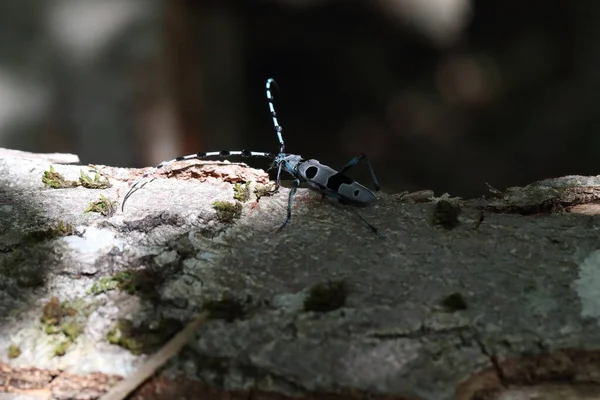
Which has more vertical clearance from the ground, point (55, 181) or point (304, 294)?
point (55, 181)

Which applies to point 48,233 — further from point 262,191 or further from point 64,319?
point 262,191

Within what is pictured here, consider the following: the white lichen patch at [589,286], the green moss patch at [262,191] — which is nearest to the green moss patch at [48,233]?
the green moss patch at [262,191]

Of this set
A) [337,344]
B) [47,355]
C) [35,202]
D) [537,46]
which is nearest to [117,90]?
[35,202]

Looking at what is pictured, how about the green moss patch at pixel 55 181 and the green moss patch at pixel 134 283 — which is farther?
the green moss patch at pixel 55 181

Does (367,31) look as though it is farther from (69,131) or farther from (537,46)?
(69,131)

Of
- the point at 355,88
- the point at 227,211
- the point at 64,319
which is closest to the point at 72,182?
the point at 227,211

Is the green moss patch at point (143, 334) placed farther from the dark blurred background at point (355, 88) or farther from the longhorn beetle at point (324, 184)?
the dark blurred background at point (355, 88)

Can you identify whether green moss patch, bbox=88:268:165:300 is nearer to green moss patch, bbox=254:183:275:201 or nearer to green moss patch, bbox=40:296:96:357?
green moss patch, bbox=40:296:96:357
